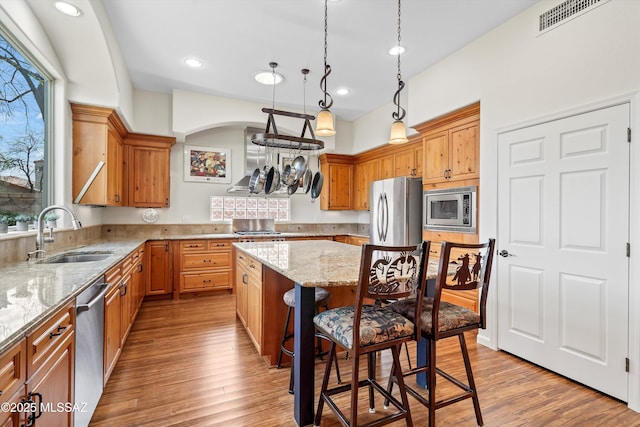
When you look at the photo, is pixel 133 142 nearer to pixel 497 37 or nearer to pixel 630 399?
pixel 497 37

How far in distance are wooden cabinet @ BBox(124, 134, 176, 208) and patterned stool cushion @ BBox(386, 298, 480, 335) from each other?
3926 mm

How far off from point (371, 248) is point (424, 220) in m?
2.65

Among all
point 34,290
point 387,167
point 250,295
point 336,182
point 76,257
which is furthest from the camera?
point 336,182

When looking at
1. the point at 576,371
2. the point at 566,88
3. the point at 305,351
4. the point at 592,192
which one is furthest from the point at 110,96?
the point at 576,371

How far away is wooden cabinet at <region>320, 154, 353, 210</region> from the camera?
5715 millimetres

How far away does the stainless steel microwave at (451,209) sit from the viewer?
3123 millimetres

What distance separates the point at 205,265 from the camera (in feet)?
14.8

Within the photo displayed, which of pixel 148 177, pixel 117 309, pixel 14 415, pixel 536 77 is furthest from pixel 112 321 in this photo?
pixel 536 77

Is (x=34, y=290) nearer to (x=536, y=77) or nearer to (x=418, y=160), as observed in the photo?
(x=536, y=77)

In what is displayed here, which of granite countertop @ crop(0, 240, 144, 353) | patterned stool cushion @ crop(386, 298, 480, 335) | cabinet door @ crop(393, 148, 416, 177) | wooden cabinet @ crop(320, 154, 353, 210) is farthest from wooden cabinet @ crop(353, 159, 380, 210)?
granite countertop @ crop(0, 240, 144, 353)

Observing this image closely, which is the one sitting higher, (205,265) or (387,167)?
(387,167)

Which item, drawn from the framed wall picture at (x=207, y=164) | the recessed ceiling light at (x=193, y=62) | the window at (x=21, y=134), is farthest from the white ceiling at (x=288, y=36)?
the framed wall picture at (x=207, y=164)

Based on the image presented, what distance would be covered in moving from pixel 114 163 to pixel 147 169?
2.48 feet

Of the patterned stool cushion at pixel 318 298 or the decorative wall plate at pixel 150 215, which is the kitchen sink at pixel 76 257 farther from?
the decorative wall plate at pixel 150 215
